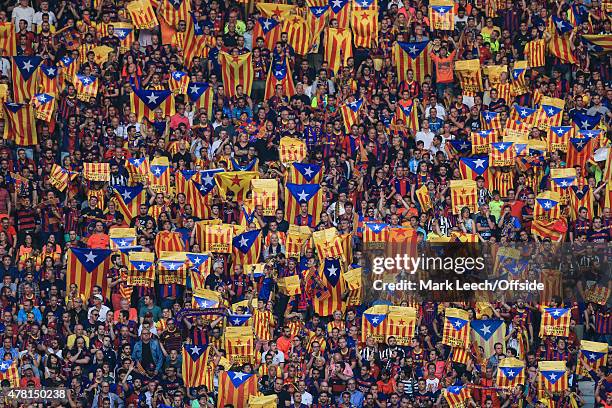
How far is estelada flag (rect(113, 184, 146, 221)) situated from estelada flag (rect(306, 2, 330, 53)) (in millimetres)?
4377

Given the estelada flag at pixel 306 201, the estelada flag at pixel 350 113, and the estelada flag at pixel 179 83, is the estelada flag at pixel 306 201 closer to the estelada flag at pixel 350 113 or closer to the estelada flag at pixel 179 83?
the estelada flag at pixel 350 113

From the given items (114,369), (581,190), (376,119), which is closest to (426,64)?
(376,119)

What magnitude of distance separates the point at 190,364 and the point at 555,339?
5661 mm

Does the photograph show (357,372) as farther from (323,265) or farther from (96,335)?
(96,335)

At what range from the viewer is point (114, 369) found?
96.2 ft

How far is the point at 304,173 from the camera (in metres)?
32.0

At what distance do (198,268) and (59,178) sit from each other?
2990 mm

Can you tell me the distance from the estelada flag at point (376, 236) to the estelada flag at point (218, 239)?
2.16 metres

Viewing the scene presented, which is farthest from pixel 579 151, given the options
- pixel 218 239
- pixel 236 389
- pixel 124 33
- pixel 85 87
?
pixel 85 87

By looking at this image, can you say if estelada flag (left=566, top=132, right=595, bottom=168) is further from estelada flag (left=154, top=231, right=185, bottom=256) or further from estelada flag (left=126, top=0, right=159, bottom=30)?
estelada flag (left=126, top=0, right=159, bottom=30)

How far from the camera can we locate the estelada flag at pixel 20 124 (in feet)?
107

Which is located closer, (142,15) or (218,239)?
(218,239)

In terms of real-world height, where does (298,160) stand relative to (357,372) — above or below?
above

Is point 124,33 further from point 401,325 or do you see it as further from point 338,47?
point 401,325
